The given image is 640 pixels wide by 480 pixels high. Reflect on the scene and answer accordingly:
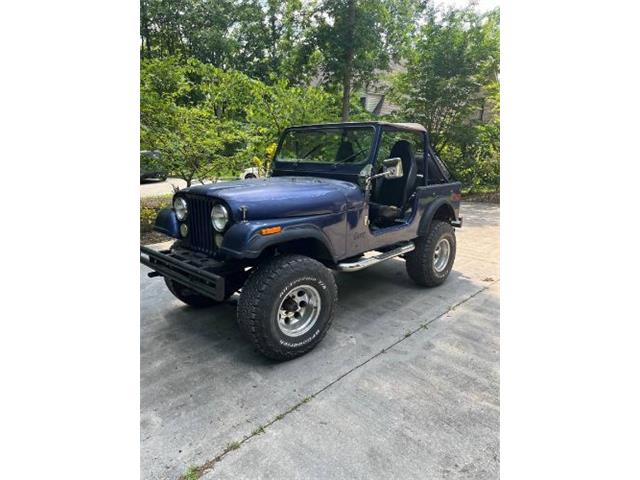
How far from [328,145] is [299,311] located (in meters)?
1.81

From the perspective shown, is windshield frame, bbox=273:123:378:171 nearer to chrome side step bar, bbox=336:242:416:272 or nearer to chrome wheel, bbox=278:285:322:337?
chrome side step bar, bbox=336:242:416:272

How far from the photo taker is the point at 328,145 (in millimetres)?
3834

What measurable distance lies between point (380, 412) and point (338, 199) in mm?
1544

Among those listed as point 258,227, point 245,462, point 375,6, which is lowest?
point 245,462

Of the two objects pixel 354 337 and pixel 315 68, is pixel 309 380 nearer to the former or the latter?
pixel 354 337

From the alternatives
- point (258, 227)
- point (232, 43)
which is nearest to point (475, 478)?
point (258, 227)

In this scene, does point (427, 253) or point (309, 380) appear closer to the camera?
point (309, 380)

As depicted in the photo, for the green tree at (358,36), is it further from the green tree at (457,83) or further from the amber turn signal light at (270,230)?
the amber turn signal light at (270,230)

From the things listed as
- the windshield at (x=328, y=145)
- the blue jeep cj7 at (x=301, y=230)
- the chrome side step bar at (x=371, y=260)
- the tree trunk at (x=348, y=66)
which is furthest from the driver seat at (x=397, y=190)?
the tree trunk at (x=348, y=66)

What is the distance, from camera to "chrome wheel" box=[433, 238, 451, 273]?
429 centimetres

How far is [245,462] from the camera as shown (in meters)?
1.83

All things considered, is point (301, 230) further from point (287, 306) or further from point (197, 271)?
point (197, 271)

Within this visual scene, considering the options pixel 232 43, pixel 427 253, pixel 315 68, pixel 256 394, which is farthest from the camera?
Result: pixel 232 43

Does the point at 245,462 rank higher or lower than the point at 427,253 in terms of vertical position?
lower
